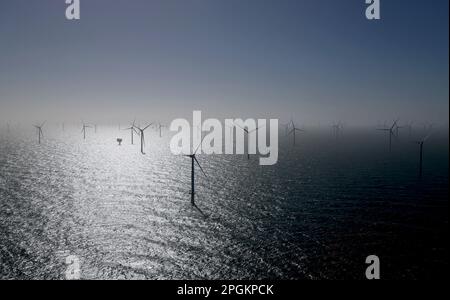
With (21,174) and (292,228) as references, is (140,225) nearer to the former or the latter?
(292,228)

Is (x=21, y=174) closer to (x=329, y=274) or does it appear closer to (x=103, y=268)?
(x=103, y=268)

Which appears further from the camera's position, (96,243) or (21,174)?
(21,174)

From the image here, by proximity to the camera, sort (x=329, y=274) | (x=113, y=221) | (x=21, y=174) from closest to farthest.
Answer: (x=329, y=274), (x=113, y=221), (x=21, y=174)

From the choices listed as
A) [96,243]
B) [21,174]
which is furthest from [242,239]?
[21,174]
